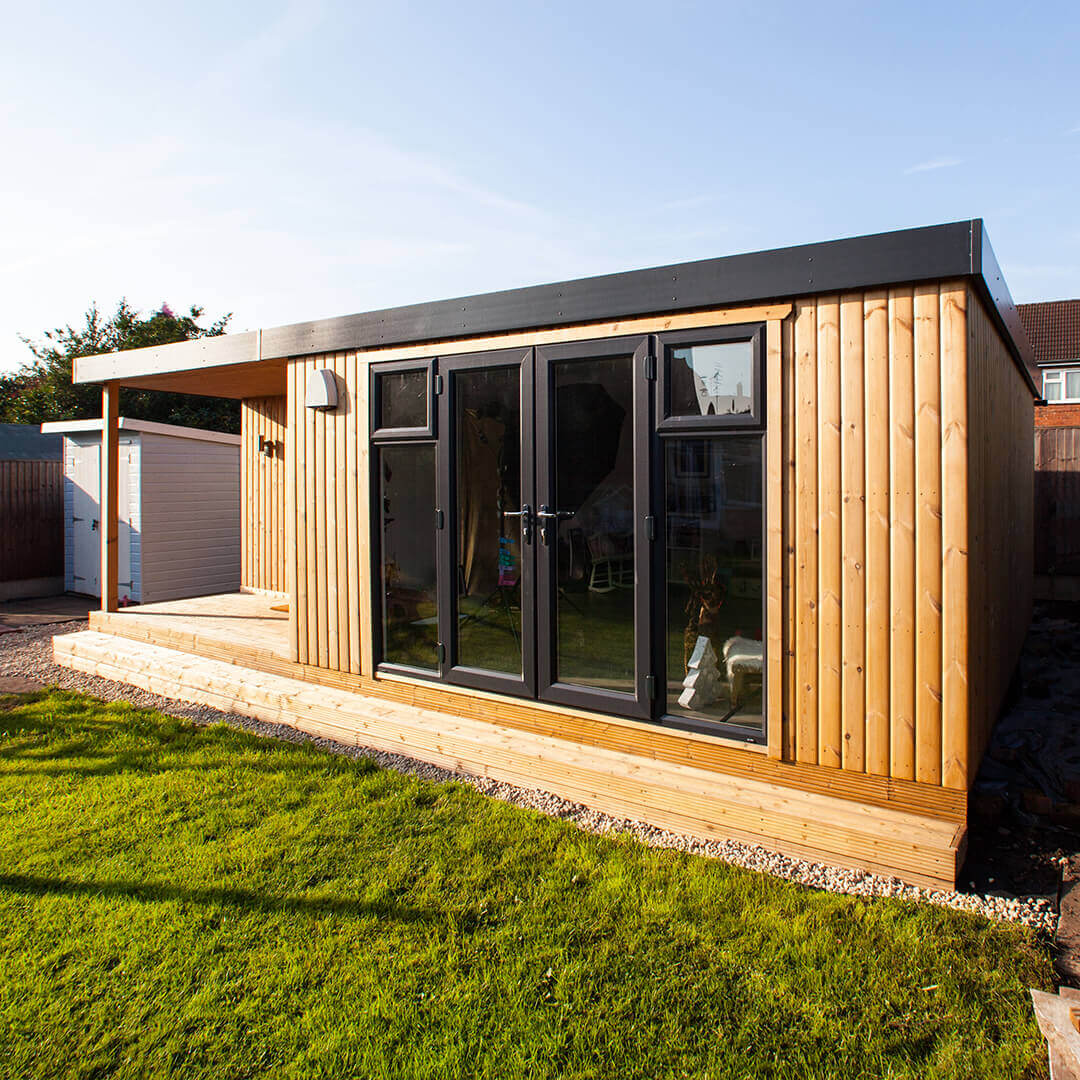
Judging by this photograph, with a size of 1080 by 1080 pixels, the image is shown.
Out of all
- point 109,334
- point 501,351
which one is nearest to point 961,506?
point 501,351

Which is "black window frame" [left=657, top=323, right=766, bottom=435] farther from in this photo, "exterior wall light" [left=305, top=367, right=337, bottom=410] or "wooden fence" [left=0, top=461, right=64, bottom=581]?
"wooden fence" [left=0, top=461, right=64, bottom=581]

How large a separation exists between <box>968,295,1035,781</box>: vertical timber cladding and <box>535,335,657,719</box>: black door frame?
4.43 feet

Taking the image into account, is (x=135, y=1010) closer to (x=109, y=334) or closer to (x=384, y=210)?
(x=384, y=210)

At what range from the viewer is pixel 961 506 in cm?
287

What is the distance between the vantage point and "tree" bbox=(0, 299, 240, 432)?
64.9 ft

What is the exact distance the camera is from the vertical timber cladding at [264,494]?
323 inches

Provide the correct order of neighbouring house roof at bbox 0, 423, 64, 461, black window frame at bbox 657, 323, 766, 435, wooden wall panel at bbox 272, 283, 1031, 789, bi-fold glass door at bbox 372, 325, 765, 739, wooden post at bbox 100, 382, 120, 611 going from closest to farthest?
wooden wall panel at bbox 272, 283, 1031, 789
black window frame at bbox 657, 323, 766, 435
bi-fold glass door at bbox 372, 325, 765, 739
wooden post at bbox 100, 382, 120, 611
neighbouring house roof at bbox 0, 423, 64, 461

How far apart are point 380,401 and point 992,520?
3548mm

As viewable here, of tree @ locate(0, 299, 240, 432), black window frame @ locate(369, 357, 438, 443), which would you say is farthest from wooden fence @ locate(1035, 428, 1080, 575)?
tree @ locate(0, 299, 240, 432)

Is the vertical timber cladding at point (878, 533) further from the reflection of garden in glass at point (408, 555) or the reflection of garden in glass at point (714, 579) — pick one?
the reflection of garden in glass at point (408, 555)

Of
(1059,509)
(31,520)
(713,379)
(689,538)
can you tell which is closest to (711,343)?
(713,379)

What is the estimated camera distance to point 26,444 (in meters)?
17.1

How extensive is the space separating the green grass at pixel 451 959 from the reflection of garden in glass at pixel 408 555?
124cm

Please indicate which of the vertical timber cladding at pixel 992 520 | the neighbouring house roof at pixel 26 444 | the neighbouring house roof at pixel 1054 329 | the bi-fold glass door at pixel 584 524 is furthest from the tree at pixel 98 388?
the neighbouring house roof at pixel 1054 329
